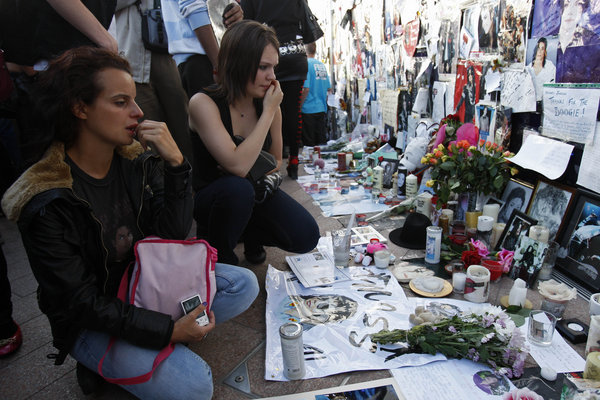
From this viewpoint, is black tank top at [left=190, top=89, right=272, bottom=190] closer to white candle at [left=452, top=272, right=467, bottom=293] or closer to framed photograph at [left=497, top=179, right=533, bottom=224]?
white candle at [left=452, top=272, right=467, bottom=293]

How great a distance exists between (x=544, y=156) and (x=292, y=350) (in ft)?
5.42

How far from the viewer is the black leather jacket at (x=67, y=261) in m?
1.11

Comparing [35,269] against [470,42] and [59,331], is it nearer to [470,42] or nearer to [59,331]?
[59,331]

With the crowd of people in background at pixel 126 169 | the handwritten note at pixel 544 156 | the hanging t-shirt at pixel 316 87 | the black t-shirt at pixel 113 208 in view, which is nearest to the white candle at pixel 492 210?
the handwritten note at pixel 544 156

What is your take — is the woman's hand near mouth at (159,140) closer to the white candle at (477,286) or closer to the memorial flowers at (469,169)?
the white candle at (477,286)

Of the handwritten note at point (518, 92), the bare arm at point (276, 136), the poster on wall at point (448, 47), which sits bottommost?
the bare arm at point (276, 136)

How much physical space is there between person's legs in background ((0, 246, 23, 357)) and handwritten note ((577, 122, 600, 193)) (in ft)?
8.51

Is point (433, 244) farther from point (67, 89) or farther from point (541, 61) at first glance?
point (67, 89)

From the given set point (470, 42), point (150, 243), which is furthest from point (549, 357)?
point (470, 42)

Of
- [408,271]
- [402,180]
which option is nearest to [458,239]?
[408,271]

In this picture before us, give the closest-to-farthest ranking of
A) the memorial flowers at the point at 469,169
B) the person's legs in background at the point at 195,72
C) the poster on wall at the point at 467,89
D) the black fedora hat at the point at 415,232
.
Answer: the memorial flowers at the point at 469,169, the black fedora hat at the point at 415,232, the person's legs in background at the point at 195,72, the poster on wall at the point at 467,89

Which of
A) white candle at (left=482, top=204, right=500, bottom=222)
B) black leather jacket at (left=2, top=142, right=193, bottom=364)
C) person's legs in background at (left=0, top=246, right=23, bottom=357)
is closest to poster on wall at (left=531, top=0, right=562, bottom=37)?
white candle at (left=482, top=204, right=500, bottom=222)

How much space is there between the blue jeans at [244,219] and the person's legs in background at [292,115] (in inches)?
65.5

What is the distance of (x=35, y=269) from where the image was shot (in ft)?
3.71
